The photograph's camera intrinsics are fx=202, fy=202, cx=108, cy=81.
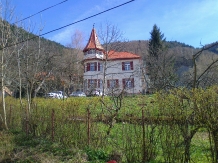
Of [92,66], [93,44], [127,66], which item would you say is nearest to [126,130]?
[92,66]

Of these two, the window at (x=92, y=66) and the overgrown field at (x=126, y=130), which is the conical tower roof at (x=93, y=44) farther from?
the overgrown field at (x=126, y=130)

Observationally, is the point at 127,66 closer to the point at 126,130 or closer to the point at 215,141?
the point at 126,130

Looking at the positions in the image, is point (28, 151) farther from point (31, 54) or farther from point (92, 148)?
point (31, 54)

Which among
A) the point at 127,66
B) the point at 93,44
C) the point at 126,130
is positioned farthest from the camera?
the point at 127,66

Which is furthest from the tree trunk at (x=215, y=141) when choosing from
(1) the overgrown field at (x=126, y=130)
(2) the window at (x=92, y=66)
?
(2) the window at (x=92, y=66)

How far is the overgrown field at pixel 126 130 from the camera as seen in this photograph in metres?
3.94

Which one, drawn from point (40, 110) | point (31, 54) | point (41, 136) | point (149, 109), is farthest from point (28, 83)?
point (149, 109)

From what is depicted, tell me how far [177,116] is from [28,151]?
201 inches

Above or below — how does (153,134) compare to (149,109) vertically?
below

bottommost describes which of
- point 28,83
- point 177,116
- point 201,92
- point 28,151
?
point 28,151

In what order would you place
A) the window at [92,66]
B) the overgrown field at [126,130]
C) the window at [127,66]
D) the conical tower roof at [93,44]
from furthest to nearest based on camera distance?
the window at [127,66]
the window at [92,66]
the conical tower roof at [93,44]
the overgrown field at [126,130]

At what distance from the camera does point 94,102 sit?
7004mm

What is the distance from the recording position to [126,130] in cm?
530

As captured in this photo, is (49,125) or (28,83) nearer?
(49,125)
